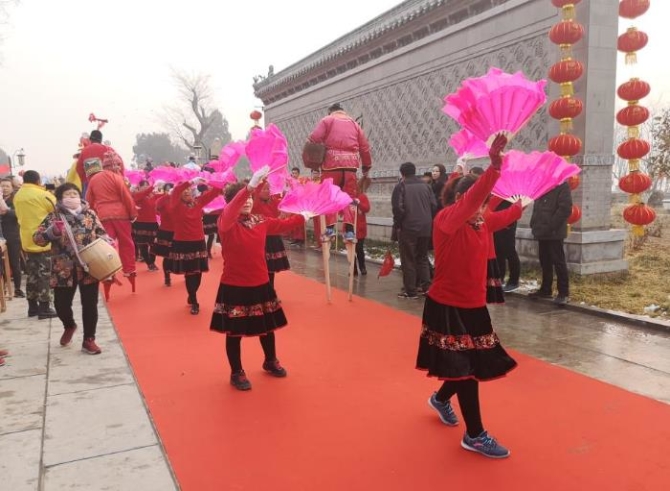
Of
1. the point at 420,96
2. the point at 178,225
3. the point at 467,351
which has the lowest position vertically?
the point at 467,351

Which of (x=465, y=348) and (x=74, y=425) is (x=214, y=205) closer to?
(x=74, y=425)

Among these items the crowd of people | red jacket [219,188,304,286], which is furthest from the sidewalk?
red jacket [219,188,304,286]

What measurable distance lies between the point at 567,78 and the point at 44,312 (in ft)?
21.5

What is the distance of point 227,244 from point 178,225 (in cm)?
277

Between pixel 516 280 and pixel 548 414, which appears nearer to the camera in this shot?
pixel 548 414

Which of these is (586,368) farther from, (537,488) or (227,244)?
(227,244)

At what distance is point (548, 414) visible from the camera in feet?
10.3

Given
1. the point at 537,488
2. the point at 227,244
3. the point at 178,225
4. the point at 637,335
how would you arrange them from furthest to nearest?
the point at 178,225, the point at 637,335, the point at 227,244, the point at 537,488

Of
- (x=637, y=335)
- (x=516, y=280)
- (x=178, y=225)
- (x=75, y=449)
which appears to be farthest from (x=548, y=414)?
(x=178, y=225)

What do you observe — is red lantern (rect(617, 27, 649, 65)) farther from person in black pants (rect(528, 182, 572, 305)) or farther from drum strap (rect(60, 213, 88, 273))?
drum strap (rect(60, 213, 88, 273))

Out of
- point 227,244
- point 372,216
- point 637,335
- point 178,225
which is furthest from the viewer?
point 372,216

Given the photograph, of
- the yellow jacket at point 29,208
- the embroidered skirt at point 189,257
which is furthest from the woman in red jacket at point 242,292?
the yellow jacket at point 29,208

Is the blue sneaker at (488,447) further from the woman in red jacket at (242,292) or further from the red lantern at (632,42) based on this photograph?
the red lantern at (632,42)

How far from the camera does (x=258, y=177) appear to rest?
3227 mm
